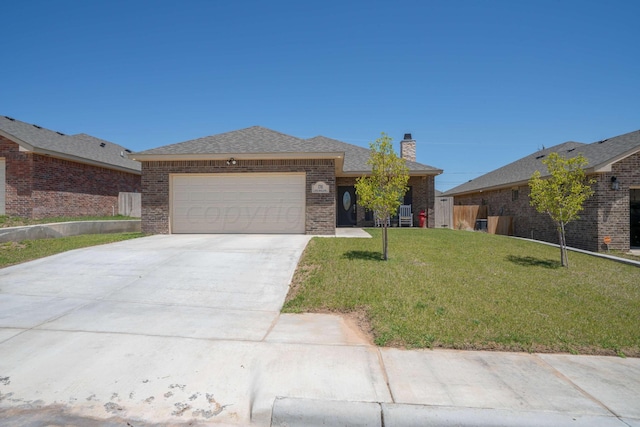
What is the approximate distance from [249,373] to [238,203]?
31.7 ft

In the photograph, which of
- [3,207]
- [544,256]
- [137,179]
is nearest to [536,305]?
[544,256]

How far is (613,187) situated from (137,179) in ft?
76.4

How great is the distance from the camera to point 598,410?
3.30 meters

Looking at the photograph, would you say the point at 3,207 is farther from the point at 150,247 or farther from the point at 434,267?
the point at 434,267

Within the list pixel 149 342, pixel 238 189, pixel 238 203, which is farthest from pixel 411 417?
pixel 238 189

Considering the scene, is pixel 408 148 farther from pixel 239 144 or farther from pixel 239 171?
pixel 239 171

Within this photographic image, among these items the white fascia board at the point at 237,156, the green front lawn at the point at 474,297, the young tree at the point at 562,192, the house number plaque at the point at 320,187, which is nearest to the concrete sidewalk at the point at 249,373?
the green front lawn at the point at 474,297

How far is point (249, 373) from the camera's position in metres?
3.83

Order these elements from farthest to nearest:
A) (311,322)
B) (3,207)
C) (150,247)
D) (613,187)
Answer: (3,207) → (613,187) → (150,247) → (311,322)

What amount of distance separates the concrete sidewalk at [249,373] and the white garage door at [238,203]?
6.62 metres

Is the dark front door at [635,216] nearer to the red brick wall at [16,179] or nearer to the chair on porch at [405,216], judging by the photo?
the chair on porch at [405,216]

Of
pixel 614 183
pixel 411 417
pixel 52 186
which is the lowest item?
pixel 411 417

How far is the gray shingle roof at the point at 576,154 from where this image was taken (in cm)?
1277

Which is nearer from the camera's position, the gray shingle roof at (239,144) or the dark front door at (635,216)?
the gray shingle roof at (239,144)
